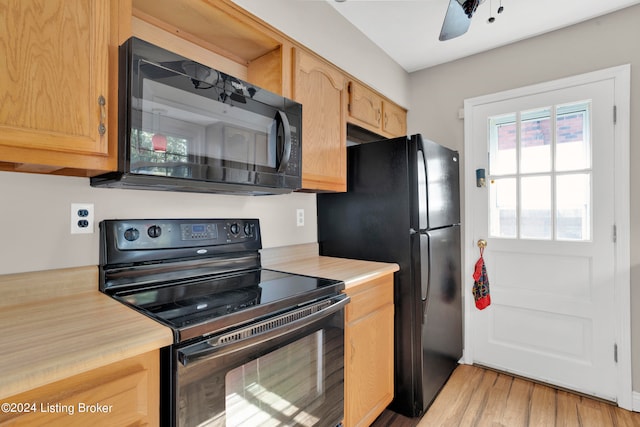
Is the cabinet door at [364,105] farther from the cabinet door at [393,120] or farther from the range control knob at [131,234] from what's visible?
the range control knob at [131,234]

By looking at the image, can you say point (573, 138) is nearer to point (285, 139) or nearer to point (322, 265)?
point (322, 265)

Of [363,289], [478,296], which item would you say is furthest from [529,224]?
[363,289]

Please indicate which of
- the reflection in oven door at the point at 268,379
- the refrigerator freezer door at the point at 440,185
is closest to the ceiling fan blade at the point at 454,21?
the refrigerator freezer door at the point at 440,185

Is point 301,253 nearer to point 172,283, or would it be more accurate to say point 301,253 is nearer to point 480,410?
point 172,283

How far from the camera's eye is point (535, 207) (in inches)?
89.4

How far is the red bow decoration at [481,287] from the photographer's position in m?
2.37

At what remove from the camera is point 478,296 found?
7.84 feet

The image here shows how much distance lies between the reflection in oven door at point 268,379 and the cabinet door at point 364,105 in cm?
140

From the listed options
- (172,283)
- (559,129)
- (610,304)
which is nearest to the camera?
(172,283)

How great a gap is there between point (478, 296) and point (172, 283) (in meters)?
2.12

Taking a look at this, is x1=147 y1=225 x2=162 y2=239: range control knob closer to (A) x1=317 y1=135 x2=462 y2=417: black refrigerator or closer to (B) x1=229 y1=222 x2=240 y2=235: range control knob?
(B) x1=229 y1=222 x2=240 y2=235: range control knob

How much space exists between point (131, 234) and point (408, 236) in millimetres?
1412

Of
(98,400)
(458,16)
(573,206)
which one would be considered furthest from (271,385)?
(573,206)

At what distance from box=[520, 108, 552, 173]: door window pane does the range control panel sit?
6.49ft
